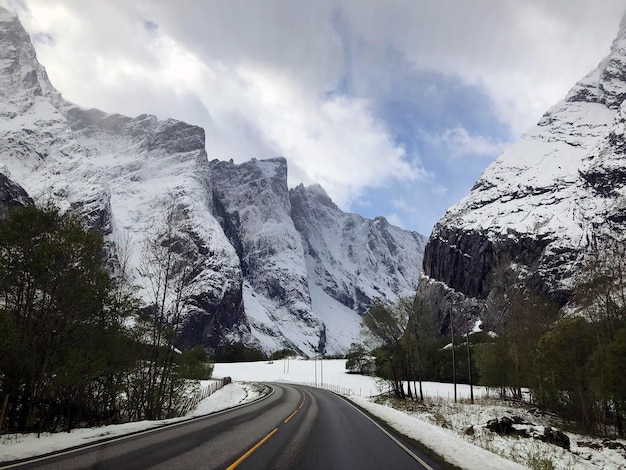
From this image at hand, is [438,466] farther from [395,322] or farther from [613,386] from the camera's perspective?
[395,322]

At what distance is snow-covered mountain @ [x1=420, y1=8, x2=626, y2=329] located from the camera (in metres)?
141

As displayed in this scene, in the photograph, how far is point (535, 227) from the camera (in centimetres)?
15700

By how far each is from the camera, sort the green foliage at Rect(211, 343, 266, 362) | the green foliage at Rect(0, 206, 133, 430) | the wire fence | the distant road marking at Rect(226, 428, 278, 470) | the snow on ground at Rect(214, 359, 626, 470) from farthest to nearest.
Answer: the green foliage at Rect(211, 343, 266, 362)
the wire fence
the green foliage at Rect(0, 206, 133, 430)
the snow on ground at Rect(214, 359, 626, 470)
the distant road marking at Rect(226, 428, 278, 470)

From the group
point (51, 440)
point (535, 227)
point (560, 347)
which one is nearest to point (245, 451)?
point (51, 440)

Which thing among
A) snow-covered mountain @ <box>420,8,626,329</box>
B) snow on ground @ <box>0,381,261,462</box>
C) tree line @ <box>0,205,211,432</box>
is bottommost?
snow on ground @ <box>0,381,261,462</box>

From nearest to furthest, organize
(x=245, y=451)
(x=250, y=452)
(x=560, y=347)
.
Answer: (x=250, y=452) → (x=245, y=451) → (x=560, y=347)

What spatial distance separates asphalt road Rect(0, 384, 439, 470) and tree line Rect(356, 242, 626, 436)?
2249 cm

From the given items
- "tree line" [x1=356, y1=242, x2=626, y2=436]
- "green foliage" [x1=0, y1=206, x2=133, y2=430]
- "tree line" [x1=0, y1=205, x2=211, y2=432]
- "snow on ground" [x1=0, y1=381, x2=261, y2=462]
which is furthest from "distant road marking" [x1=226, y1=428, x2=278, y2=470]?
"tree line" [x1=356, y1=242, x2=626, y2=436]

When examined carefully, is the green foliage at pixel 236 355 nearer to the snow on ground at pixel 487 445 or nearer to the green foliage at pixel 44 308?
the snow on ground at pixel 487 445

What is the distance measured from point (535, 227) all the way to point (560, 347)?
138243 mm

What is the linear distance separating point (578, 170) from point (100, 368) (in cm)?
19393

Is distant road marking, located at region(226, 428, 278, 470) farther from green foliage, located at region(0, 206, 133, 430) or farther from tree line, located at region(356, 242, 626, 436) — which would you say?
tree line, located at region(356, 242, 626, 436)

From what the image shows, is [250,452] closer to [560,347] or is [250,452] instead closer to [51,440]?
[51,440]

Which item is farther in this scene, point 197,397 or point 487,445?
point 197,397
